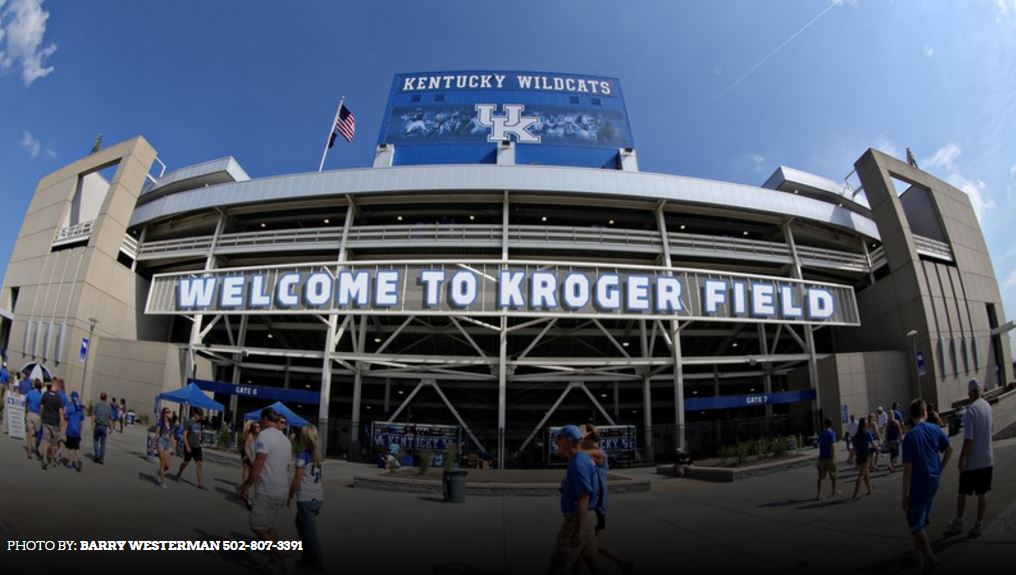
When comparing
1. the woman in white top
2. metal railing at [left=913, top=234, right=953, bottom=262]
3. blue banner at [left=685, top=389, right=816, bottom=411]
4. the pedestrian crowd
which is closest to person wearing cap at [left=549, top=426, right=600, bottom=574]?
the woman in white top

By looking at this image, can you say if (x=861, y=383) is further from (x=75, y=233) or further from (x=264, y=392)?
(x=75, y=233)

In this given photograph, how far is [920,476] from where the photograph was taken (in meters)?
5.04

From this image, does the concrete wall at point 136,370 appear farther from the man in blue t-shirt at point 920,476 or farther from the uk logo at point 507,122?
the man in blue t-shirt at point 920,476

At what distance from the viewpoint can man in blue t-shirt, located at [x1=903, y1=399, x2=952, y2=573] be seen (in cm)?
467

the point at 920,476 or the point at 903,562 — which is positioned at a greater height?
the point at 920,476

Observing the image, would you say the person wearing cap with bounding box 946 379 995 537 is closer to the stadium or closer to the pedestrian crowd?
the pedestrian crowd

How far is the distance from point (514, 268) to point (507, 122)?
17.8m

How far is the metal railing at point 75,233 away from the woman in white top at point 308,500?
3310 cm

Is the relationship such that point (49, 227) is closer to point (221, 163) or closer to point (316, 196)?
point (221, 163)

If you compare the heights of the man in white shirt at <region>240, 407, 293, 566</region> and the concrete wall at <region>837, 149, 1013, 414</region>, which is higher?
the concrete wall at <region>837, 149, 1013, 414</region>

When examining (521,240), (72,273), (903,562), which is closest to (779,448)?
(903,562)

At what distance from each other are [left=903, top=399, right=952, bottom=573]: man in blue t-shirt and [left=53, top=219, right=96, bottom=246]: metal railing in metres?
37.9

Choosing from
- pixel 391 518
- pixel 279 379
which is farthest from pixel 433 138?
pixel 391 518

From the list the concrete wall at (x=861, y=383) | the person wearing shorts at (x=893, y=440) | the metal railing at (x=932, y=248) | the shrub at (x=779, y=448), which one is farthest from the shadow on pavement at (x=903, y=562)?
the metal railing at (x=932, y=248)
